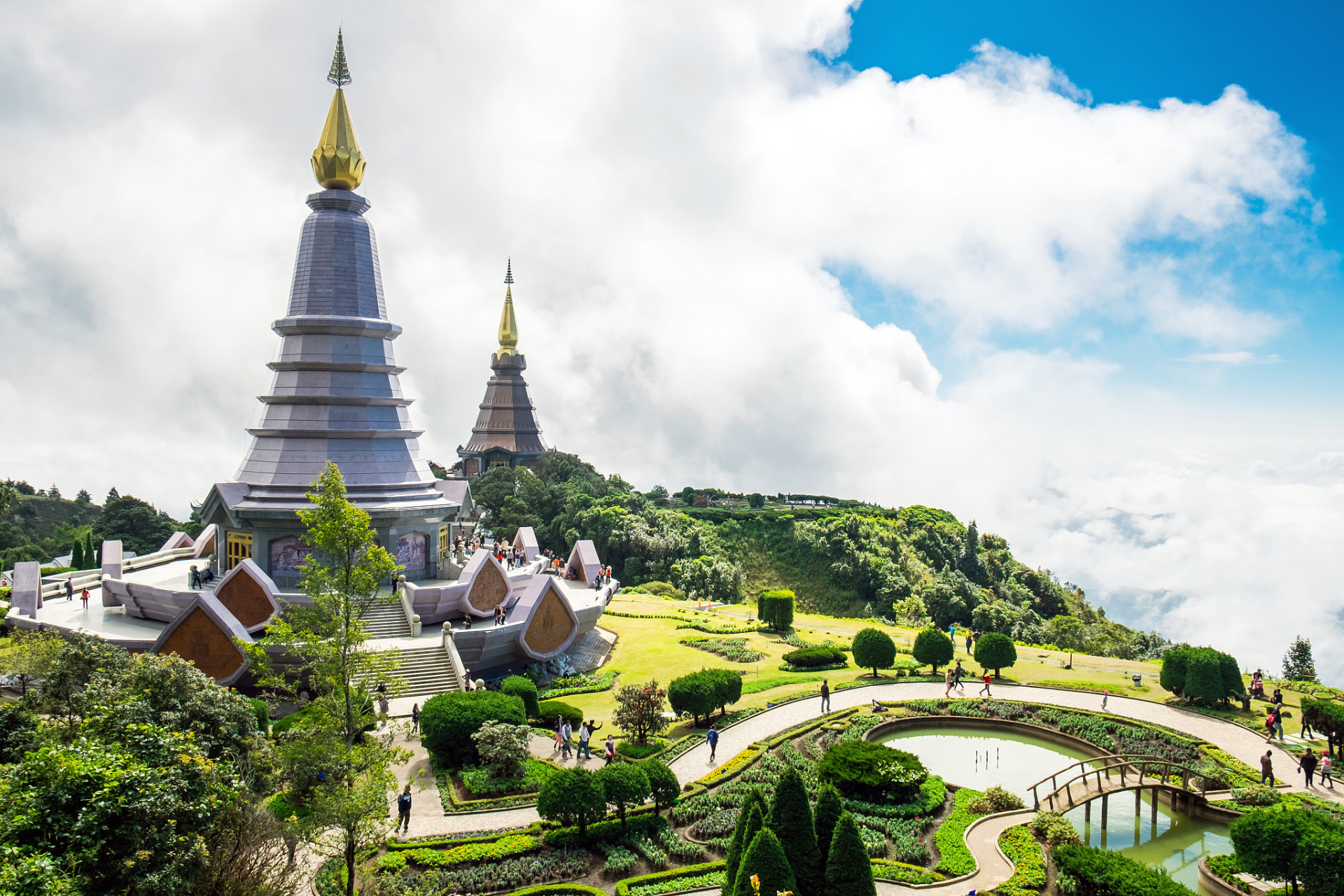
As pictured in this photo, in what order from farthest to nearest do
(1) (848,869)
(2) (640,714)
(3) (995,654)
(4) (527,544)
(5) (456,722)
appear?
(4) (527,544)
(3) (995,654)
(2) (640,714)
(5) (456,722)
(1) (848,869)

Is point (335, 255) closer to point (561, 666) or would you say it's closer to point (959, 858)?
point (561, 666)

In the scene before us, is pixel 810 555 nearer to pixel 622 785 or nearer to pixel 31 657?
pixel 622 785

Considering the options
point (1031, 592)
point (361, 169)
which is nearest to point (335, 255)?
point (361, 169)

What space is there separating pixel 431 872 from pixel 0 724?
10114 mm

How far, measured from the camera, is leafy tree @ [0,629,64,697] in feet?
80.5

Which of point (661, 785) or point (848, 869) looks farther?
point (661, 785)

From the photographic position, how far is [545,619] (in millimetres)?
34250

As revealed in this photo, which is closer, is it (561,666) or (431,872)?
(431,872)

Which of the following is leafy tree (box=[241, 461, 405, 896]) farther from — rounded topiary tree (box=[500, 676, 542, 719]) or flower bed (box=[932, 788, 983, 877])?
flower bed (box=[932, 788, 983, 877])

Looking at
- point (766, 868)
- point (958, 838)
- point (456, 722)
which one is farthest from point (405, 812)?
point (958, 838)

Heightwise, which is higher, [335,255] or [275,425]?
[335,255]

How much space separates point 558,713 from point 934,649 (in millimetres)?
15734

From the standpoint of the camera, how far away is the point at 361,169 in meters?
38.1

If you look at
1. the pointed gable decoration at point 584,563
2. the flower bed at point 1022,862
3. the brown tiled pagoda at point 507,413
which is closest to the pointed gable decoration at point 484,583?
the pointed gable decoration at point 584,563
